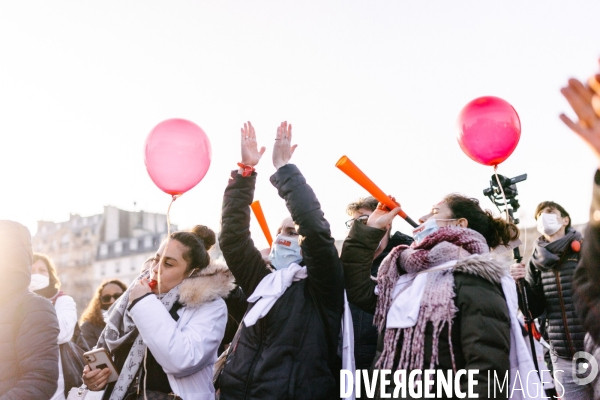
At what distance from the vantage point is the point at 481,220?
328cm

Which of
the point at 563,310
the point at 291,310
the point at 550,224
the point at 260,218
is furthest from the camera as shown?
the point at 550,224

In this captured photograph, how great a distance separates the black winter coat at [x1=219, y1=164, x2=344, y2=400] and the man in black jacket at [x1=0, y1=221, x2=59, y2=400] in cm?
96

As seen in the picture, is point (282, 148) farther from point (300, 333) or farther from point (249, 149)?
point (300, 333)

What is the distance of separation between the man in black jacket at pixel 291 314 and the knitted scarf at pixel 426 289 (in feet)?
0.95

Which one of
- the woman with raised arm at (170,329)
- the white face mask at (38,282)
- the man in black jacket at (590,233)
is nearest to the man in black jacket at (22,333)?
the woman with raised arm at (170,329)

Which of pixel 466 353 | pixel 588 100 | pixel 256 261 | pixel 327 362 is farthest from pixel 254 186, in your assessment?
pixel 588 100

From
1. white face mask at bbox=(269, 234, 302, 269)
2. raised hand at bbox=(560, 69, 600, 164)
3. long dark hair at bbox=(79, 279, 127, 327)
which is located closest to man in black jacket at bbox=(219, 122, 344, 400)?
white face mask at bbox=(269, 234, 302, 269)

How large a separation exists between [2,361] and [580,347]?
423cm

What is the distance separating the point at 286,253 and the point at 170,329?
0.83 metres

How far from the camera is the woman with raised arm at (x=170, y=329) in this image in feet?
10.5

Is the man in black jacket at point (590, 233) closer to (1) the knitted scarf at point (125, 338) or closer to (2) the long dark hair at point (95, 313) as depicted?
(1) the knitted scarf at point (125, 338)

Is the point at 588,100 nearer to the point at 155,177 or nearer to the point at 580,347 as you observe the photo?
the point at 155,177

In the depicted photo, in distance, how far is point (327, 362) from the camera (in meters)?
3.16

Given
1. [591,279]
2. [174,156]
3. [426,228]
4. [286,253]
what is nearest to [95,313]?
[174,156]
